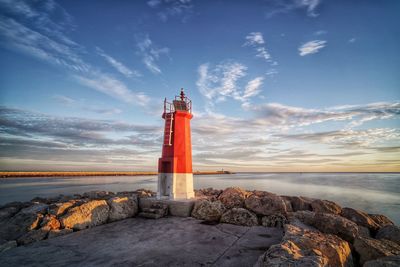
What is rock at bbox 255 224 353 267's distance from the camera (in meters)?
2.84

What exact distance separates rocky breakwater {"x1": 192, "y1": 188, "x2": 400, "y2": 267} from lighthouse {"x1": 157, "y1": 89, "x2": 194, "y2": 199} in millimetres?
1508

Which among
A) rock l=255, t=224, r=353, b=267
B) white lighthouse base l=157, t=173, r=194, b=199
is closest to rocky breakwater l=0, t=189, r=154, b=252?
white lighthouse base l=157, t=173, r=194, b=199

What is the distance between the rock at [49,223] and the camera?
5933 millimetres

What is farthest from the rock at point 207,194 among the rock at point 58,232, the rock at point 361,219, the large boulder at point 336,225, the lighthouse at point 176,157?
the rock at point 58,232

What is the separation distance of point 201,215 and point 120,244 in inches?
124

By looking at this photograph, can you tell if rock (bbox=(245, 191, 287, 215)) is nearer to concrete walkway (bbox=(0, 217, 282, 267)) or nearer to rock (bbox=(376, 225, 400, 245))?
concrete walkway (bbox=(0, 217, 282, 267))

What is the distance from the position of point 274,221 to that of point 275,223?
0.06 metres

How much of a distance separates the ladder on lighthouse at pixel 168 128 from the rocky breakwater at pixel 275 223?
2.57 meters

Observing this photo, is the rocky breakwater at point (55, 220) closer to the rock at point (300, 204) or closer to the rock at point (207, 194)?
the rock at point (207, 194)

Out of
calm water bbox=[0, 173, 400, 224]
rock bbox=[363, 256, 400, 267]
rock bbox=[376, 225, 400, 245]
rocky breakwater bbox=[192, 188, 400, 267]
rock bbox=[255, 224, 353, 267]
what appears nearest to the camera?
rock bbox=[255, 224, 353, 267]

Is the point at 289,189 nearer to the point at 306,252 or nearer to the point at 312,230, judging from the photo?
the point at 312,230

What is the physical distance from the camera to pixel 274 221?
684 cm

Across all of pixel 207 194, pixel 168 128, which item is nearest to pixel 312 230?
pixel 168 128

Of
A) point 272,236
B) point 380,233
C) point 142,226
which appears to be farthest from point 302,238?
point 142,226
